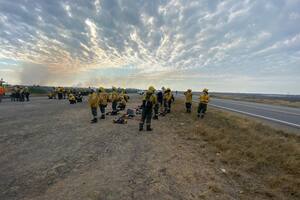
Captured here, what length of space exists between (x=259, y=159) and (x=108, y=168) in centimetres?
476

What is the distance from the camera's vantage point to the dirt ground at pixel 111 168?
499 centimetres

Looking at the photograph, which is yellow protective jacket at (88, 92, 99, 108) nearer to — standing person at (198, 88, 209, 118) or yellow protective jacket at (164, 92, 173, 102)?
yellow protective jacket at (164, 92, 173, 102)

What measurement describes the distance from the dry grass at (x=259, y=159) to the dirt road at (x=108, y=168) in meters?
0.43

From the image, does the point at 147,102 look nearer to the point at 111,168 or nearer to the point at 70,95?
the point at 111,168

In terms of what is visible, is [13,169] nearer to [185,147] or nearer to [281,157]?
[185,147]

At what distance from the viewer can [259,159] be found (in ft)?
23.6

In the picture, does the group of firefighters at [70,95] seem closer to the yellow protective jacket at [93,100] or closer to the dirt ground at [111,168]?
the yellow protective jacket at [93,100]

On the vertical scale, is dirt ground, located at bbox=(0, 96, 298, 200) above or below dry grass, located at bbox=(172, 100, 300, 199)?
below

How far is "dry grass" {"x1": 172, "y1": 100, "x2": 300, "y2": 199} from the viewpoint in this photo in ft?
17.6

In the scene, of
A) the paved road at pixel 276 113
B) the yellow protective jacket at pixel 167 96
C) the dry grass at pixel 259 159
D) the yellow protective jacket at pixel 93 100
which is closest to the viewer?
the dry grass at pixel 259 159

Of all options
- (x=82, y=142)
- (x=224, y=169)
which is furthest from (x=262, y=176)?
(x=82, y=142)

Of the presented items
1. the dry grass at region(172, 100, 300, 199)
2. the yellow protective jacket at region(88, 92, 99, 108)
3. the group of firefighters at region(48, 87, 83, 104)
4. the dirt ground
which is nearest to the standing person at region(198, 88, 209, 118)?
the dry grass at region(172, 100, 300, 199)

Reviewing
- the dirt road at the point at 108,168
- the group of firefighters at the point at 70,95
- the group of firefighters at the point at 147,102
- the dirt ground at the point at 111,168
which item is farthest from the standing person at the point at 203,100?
the group of firefighters at the point at 70,95

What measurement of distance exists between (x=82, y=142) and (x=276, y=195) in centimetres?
716
